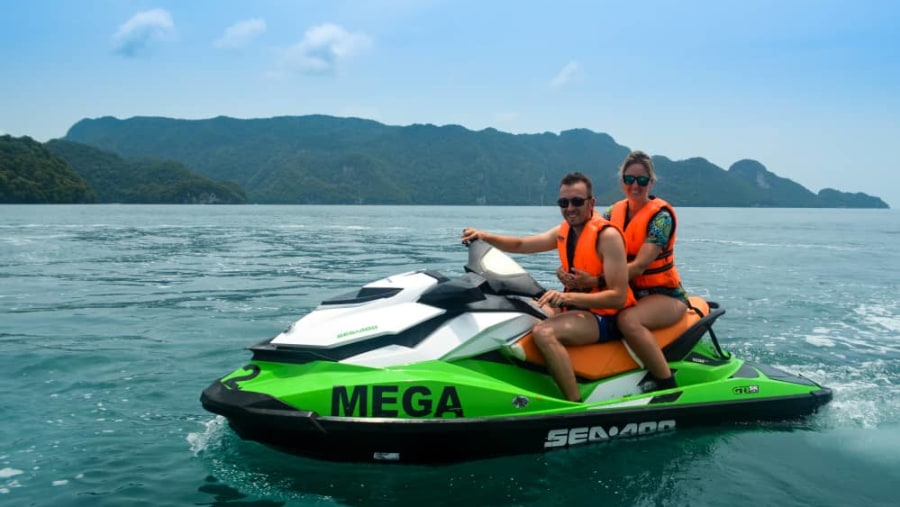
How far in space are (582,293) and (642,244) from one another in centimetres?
82

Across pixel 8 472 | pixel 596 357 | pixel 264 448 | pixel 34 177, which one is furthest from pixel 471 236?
pixel 34 177

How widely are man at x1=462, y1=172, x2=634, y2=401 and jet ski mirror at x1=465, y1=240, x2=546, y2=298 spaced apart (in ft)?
0.88

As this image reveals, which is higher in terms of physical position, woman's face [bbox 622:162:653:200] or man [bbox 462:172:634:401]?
woman's face [bbox 622:162:653:200]

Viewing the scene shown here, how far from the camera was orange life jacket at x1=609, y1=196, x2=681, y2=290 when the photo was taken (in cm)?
523

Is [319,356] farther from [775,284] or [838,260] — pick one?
[838,260]

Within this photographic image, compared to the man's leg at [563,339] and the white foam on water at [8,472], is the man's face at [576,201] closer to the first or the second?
the man's leg at [563,339]

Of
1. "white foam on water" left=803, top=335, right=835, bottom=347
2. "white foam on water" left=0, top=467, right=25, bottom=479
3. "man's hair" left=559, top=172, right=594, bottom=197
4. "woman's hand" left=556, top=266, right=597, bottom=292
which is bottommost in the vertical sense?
"white foam on water" left=0, top=467, right=25, bottom=479

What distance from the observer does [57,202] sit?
309 feet

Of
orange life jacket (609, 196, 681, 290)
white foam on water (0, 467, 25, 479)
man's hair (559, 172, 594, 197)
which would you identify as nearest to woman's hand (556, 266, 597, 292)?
man's hair (559, 172, 594, 197)

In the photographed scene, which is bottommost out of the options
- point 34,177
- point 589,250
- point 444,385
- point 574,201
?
point 444,385

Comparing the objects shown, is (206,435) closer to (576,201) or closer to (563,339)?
(563,339)

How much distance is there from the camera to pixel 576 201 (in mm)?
4684

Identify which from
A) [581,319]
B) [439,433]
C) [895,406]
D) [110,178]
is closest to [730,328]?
[895,406]

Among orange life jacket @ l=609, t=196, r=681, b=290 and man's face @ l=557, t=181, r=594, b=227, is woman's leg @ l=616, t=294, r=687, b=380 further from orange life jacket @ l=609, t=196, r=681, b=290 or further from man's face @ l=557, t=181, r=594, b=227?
man's face @ l=557, t=181, r=594, b=227
